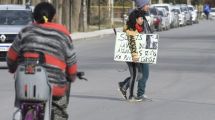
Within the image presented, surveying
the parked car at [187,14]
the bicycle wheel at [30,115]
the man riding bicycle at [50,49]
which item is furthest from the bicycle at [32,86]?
the parked car at [187,14]

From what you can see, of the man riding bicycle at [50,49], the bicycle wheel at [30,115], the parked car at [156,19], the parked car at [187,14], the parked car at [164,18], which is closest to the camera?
the bicycle wheel at [30,115]

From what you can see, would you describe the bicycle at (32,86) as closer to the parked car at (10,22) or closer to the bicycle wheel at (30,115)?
Answer: the bicycle wheel at (30,115)

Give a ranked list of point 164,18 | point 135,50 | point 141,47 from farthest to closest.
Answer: point 164,18 < point 141,47 < point 135,50

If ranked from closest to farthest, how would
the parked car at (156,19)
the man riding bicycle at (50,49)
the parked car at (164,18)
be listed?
the man riding bicycle at (50,49)
the parked car at (156,19)
the parked car at (164,18)

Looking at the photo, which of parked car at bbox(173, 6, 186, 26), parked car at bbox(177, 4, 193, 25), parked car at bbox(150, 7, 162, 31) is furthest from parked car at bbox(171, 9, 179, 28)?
parked car at bbox(150, 7, 162, 31)

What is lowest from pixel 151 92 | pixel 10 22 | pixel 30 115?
pixel 151 92

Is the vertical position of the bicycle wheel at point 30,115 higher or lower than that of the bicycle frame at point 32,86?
lower

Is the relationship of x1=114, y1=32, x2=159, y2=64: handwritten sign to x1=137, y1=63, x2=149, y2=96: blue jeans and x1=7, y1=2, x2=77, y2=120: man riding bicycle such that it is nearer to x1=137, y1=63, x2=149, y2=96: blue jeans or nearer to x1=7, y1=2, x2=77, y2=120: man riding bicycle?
x1=137, y1=63, x2=149, y2=96: blue jeans

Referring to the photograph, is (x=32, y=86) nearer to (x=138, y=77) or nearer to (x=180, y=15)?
(x=138, y=77)

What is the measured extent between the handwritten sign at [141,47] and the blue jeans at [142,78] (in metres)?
0.11

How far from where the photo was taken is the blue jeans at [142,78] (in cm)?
1373

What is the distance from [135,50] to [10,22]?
9708mm

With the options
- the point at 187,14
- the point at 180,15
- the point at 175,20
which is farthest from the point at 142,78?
the point at 187,14

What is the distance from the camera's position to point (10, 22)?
23172mm
